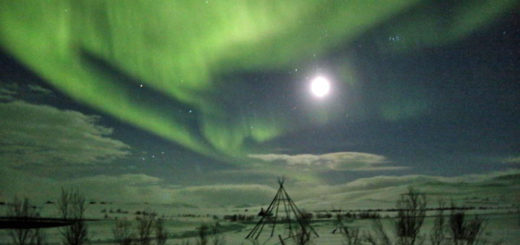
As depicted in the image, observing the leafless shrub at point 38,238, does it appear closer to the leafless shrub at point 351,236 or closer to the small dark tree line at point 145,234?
the small dark tree line at point 145,234

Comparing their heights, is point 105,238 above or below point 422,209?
below

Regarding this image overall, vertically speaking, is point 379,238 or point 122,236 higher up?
point 122,236

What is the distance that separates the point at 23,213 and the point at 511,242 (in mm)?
52538

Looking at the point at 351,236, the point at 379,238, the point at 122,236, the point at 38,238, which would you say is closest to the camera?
the point at 38,238

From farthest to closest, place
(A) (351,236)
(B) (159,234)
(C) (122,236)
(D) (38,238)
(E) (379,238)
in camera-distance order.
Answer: (A) (351,236) → (E) (379,238) → (C) (122,236) → (D) (38,238) → (B) (159,234)

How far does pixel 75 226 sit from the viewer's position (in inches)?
1214

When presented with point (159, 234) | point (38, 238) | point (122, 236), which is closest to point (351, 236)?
point (159, 234)

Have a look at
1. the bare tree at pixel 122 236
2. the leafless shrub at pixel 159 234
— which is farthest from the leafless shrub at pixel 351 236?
the bare tree at pixel 122 236

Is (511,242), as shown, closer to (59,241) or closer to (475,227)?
(475,227)

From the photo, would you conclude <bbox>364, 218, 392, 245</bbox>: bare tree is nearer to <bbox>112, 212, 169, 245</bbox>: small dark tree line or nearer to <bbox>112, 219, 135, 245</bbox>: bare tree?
<bbox>112, 212, 169, 245</bbox>: small dark tree line

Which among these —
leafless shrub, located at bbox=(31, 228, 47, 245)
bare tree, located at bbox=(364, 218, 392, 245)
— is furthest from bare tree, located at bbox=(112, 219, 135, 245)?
bare tree, located at bbox=(364, 218, 392, 245)

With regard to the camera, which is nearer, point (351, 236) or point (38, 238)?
point (38, 238)

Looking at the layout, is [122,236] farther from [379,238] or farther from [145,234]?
[379,238]

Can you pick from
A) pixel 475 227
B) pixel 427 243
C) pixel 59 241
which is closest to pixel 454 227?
pixel 475 227
